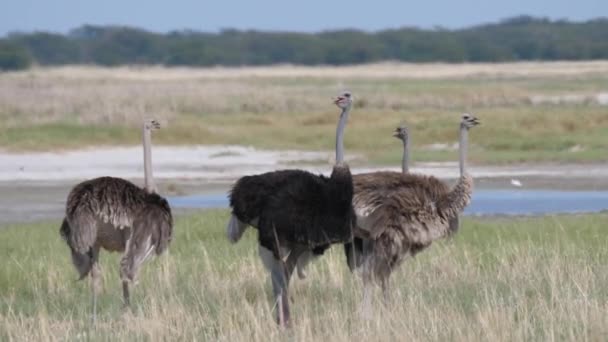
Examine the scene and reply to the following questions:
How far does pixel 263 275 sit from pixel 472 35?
117 metres

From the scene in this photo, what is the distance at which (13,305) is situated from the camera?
32.5 ft

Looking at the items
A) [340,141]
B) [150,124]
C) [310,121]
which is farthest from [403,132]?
[310,121]

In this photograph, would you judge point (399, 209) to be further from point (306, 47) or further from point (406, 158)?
point (306, 47)

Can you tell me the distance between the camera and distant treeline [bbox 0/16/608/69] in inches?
4296

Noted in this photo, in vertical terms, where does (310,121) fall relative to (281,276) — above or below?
below

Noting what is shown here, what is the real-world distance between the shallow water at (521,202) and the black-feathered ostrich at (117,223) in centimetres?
789

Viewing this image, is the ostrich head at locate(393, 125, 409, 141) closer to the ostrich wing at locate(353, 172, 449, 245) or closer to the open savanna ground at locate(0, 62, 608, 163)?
the ostrich wing at locate(353, 172, 449, 245)

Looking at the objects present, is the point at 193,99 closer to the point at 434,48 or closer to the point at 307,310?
the point at 307,310

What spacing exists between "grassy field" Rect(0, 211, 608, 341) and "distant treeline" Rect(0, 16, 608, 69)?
3653 inches

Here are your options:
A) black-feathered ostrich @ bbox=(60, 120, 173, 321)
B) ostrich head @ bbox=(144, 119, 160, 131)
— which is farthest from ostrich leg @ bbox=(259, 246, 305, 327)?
ostrich head @ bbox=(144, 119, 160, 131)

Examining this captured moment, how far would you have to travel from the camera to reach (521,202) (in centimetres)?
1861

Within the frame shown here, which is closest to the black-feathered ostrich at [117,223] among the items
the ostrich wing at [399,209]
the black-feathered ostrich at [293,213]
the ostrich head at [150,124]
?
the black-feathered ostrich at [293,213]

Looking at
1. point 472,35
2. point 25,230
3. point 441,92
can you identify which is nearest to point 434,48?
point 472,35

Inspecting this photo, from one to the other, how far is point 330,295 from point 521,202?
359 inches
